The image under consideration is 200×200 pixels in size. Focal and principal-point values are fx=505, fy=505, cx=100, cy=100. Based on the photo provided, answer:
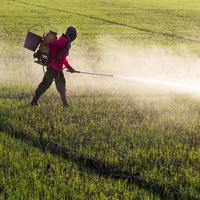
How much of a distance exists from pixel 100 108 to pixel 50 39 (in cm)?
169

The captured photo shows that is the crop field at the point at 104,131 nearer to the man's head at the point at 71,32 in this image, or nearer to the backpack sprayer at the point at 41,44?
the backpack sprayer at the point at 41,44

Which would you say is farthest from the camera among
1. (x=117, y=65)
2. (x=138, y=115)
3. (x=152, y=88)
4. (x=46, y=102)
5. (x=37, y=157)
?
(x=117, y=65)

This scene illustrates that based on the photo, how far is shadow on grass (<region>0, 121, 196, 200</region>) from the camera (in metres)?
5.88

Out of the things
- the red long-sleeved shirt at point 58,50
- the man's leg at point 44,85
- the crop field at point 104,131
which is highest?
the red long-sleeved shirt at point 58,50

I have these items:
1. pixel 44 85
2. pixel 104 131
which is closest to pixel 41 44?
pixel 44 85

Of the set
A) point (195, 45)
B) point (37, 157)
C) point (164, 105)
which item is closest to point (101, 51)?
point (195, 45)

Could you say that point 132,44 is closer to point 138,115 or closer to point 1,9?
point 138,115

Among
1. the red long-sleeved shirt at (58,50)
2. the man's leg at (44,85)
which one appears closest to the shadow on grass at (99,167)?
the man's leg at (44,85)

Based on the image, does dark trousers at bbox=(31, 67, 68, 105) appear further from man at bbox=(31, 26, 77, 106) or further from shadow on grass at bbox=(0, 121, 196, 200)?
shadow on grass at bbox=(0, 121, 196, 200)

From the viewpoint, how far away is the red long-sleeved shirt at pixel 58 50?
986 cm

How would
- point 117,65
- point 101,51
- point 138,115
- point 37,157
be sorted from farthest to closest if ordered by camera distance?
point 101,51 → point 117,65 → point 138,115 → point 37,157

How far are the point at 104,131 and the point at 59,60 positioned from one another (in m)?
2.42

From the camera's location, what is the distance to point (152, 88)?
12914mm

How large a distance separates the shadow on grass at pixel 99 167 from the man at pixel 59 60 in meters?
2.14
